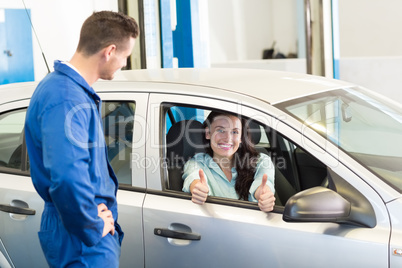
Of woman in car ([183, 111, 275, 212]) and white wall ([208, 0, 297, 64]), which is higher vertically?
white wall ([208, 0, 297, 64])

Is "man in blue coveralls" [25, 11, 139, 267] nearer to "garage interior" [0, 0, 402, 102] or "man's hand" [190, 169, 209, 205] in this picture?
"man's hand" [190, 169, 209, 205]

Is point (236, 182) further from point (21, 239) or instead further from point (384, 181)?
point (21, 239)

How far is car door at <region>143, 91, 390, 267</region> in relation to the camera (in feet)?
7.08

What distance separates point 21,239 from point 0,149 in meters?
0.56

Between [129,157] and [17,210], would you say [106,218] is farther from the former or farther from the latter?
[17,210]

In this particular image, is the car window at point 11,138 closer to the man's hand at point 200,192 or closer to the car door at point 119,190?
the car door at point 119,190

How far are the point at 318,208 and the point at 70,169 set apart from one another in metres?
0.89

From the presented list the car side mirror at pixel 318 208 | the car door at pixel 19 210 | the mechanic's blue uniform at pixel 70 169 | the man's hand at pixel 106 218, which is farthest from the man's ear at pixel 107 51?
the car door at pixel 19 210

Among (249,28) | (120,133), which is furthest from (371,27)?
(120,133)

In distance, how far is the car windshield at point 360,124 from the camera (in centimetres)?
238

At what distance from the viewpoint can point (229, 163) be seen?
9.23 feet

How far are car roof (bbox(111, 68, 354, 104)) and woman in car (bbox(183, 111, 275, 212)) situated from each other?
15 centimetres

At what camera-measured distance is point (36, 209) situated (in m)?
2.71

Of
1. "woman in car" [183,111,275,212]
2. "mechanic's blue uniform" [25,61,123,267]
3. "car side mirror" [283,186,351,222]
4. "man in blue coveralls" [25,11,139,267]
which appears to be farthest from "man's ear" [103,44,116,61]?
"car side mirror" [283,186,351,222]
